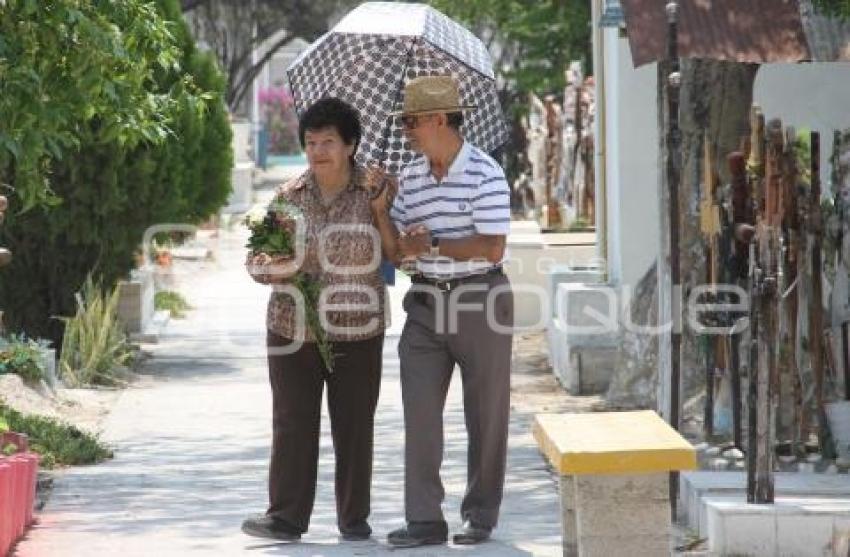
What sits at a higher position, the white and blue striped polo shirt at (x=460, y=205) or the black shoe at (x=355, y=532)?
the white and blue striped polo shirt at (x=460, y=205)

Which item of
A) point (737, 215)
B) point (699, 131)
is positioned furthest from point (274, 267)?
point (699, 131)

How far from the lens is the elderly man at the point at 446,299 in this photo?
8.57 metres

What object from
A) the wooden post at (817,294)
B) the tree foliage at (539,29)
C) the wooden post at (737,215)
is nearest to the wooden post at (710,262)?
the wooden post at (737,215)

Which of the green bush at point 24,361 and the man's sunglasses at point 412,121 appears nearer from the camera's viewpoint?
the man's sunglasses at point 412,121

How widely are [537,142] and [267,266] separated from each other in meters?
18.1

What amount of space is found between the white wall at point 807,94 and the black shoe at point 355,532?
21.6 ft

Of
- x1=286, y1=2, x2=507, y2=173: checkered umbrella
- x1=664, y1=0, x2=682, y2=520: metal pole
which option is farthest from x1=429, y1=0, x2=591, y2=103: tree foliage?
x1=664, y1=0, x2=682, y2=520: metal pole

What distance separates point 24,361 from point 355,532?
4541 millimetres

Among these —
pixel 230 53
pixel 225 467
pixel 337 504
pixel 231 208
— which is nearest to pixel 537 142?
pixel 231 208

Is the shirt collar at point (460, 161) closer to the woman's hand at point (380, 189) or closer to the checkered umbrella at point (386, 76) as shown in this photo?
the woman's hand at point (380, 189)

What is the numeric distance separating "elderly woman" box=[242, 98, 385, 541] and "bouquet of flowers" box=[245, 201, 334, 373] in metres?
0.03

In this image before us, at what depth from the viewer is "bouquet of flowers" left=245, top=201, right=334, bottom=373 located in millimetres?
8602

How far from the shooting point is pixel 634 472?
761 centimetres

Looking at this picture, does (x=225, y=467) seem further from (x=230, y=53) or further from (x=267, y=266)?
(x=230, y=53)
